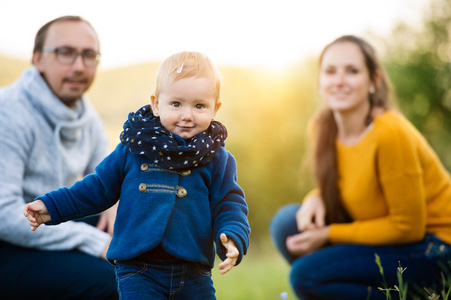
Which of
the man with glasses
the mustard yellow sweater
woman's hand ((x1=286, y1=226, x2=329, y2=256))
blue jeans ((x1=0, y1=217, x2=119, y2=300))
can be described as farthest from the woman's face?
blue jeans ((x1=0, y1=217, x2=119, y2=300))

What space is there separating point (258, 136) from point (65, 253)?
39.3ft

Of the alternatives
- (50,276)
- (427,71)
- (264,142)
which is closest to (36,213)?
(50,276)

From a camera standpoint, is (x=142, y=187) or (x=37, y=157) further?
(x=37, y=157)

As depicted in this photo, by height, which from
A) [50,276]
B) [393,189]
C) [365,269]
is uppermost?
[393,189]

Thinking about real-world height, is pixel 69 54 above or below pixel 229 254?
above

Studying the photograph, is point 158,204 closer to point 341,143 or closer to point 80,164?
point 80,164

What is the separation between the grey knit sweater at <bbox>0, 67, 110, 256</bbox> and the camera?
2705 mm

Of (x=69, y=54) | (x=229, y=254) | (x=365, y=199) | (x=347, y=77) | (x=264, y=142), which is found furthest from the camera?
(x=264, y=142)

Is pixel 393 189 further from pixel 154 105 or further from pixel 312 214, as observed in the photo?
pixel 154 105

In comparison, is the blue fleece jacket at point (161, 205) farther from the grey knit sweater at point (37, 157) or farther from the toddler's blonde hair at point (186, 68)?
the grey knit sweater at point (37, 157)

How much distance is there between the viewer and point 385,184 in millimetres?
3180

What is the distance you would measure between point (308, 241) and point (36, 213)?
7.04 ft

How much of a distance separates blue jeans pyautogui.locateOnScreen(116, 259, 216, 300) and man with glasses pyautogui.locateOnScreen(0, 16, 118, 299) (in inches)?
38.1

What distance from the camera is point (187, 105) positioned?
1.82m
